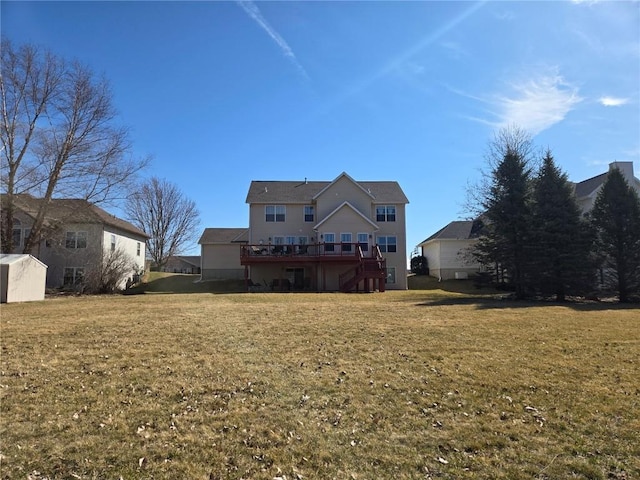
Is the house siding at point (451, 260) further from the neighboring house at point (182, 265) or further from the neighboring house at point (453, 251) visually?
the neighboring house at point (182, 265)

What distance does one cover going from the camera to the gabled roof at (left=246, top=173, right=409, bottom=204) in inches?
→ 1357

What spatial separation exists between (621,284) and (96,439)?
24807 millimetres

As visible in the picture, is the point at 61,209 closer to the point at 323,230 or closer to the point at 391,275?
the point at 323,230

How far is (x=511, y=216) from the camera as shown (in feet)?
78.0

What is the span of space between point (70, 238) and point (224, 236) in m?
13.2

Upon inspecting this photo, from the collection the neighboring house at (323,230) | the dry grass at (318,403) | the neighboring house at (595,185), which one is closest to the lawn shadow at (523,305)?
the dry grass at (318,403)

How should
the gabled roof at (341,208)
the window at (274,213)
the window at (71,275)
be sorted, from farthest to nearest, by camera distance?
1. the window at (274,213)
2. the window at (71,275)
3. the gabled roof at (341,208)

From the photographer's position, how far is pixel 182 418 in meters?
5.22

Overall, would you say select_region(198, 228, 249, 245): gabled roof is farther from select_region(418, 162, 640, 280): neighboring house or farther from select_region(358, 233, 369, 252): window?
select_region(418, 162, 640, 280): neighboring house

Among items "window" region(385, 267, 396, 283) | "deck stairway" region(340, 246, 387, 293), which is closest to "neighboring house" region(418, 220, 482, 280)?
"window" region(385, 267, 396, 283)

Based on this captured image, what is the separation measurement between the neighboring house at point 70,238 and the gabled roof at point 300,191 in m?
11.9

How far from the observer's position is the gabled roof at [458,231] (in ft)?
129

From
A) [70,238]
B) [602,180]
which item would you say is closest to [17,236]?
[70,238]

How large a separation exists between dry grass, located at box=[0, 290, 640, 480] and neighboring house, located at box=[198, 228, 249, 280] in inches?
1139
